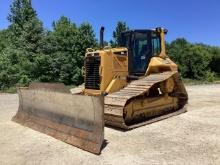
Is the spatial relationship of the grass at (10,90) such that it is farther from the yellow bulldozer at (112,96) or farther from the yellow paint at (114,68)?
the yellow paint at (114,68)

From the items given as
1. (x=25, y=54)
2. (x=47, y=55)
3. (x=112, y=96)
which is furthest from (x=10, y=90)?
(x=112, y=96)

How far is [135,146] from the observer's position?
7.04m

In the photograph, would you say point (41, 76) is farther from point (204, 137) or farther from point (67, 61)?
point (204, 137)

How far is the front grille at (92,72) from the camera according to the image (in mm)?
10219

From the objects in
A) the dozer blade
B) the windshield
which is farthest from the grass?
the windshield

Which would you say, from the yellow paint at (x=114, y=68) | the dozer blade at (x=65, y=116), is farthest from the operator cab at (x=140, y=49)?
the dozer blade at (x=65, y=116)

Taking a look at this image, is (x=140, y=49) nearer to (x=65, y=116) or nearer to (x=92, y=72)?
(x=92, y=72)

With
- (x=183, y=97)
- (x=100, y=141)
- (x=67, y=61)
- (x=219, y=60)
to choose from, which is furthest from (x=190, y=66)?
(x=100, y=141)

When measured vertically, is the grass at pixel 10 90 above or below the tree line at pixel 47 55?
below

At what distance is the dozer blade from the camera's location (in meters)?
6.93

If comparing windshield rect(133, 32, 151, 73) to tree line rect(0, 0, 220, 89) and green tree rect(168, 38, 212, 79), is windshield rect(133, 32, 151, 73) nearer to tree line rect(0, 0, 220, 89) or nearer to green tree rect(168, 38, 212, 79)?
tree line rect(0, 0, 220, 89)

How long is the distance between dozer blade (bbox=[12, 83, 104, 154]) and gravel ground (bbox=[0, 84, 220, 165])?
0.71 feet

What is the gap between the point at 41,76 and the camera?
26297 mm

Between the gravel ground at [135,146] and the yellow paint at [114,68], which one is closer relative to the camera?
the gravel ground at [135,146]
